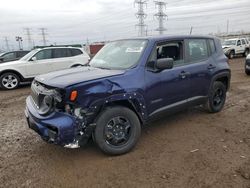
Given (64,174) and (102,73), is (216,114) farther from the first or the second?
(64,174)

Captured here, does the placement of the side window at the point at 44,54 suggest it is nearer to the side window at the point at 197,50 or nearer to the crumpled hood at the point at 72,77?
the crumpled hood at the point at 72,77

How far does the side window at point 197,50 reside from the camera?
17.4 ft

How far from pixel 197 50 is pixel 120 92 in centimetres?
234

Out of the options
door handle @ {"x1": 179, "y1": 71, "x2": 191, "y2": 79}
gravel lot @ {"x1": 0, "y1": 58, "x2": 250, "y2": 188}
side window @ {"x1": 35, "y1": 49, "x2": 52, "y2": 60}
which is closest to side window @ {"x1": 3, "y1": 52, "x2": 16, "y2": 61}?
side window @ {"x1": 35, "y1": 49, "x2": 52, "y2": 60}

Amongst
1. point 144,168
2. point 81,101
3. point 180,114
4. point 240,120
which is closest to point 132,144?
point 144,168

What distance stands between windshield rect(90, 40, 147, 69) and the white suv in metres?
6.69

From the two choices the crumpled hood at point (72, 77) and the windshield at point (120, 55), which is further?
the windshield at point (120, 55)

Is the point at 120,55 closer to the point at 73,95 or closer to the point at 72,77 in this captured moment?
the point at 72,77

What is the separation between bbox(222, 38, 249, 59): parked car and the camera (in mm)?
24641

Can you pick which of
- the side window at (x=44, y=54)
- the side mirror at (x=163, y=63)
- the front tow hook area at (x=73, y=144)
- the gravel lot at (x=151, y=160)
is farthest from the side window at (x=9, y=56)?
the front tow hook area at (x=73, y=144)

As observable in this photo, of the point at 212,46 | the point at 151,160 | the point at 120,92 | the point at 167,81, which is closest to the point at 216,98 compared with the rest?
the point at 212,46

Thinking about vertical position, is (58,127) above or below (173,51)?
below

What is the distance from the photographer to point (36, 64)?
1127 centimetres

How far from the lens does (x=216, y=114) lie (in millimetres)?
6125
